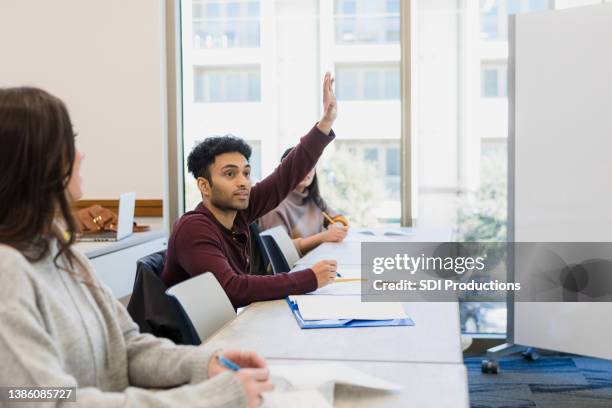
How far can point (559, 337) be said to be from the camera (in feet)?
11.6

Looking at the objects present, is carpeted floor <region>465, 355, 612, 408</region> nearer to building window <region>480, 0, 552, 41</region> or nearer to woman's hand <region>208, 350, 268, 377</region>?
building window <region>480, 0, 552, 41</region>

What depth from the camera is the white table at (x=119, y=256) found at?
3398 millimetres

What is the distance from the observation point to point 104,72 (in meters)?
4.46

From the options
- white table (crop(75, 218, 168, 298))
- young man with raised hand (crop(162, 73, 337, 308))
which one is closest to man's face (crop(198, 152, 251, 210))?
young man with raised hand (crop(162, 73, 337, 308))

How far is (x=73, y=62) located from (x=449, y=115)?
2493 mm

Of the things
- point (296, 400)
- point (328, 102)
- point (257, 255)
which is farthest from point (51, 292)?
point (257, 255)

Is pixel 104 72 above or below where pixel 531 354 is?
above

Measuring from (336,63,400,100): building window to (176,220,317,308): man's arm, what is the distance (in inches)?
92.8

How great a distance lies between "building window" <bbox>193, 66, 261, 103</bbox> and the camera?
14.9ft

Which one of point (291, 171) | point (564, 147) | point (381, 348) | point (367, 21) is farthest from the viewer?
point (367, 21)

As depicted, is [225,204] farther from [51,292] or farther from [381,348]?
[51,292]

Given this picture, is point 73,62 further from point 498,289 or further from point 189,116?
point 498,289

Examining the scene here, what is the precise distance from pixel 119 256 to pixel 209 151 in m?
1.33

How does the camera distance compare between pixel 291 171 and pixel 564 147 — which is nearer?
pixel 291 171
